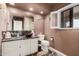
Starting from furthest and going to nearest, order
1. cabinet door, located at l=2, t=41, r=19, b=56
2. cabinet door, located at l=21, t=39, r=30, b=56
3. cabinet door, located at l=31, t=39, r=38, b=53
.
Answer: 1. cabinet door, located at l=31, t=39, r=38, b=53
2. cabinet door, located at l=21, t=39, r=30, b=56
3. cabinet door, located at l=2, t=41, r=19, b=56

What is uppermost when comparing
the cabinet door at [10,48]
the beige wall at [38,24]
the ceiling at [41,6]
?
the ceiling at [41,6]

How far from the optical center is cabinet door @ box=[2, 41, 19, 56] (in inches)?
66.9

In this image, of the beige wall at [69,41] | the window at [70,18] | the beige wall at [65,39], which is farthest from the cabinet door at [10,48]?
the window at [70,18]

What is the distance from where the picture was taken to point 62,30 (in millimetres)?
1944

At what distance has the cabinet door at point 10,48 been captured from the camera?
1698 mm

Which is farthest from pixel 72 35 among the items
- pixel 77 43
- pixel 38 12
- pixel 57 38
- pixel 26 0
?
pixel 26 0

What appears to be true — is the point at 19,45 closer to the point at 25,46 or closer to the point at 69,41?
the point at 25,46

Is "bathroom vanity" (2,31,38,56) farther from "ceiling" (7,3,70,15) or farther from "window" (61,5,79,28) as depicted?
"window" (61,5,79,28)

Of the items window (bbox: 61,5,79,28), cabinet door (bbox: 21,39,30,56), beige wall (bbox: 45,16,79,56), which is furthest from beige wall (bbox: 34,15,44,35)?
window (bbox: 61,5,79,28)

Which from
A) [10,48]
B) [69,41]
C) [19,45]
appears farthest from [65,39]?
[10,48]

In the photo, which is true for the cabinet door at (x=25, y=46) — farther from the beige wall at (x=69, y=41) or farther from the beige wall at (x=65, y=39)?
the beige wall at (x=69, y=41)

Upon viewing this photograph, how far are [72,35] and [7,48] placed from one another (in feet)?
3.99

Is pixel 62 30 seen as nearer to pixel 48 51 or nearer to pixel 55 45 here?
pixel 55 45

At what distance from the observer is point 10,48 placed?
5.76 ft
